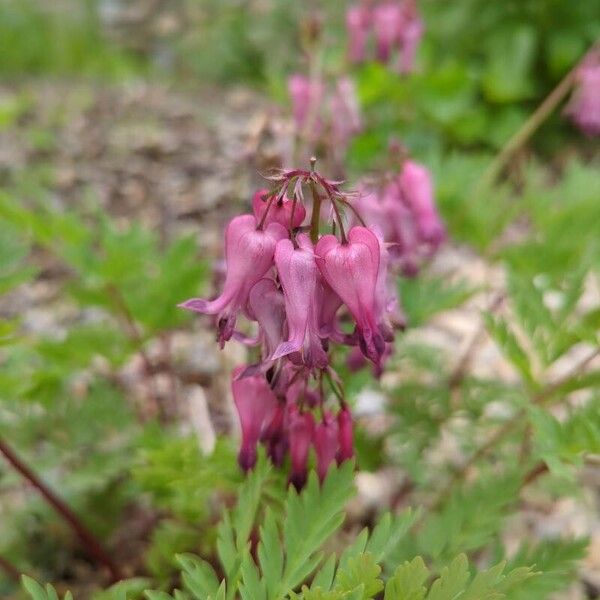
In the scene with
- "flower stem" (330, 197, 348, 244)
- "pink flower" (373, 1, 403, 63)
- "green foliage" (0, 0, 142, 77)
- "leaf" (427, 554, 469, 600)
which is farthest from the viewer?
"green foliage" (0, 0, 142, 77)

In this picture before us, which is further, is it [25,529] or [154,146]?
[154,146]

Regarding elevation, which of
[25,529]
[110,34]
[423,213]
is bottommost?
[25,529]

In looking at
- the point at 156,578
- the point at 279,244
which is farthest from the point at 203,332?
the point at 279,244

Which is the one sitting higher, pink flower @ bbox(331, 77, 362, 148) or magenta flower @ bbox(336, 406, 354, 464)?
pink flower @ bbox(331, 77, 362, 148)

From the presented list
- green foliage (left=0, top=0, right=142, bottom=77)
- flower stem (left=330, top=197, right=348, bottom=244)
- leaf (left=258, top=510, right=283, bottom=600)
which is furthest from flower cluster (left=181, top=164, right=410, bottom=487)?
green foliage (left=0, top=0, right=142, bottom=77)

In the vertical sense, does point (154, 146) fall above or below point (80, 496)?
above

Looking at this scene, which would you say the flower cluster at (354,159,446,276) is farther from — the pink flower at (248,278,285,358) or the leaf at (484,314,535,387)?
the pink flower at (248,278,285,358)

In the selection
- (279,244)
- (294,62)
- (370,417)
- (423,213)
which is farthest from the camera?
(294,62)

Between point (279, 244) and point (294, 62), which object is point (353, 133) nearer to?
point (279, 244)
